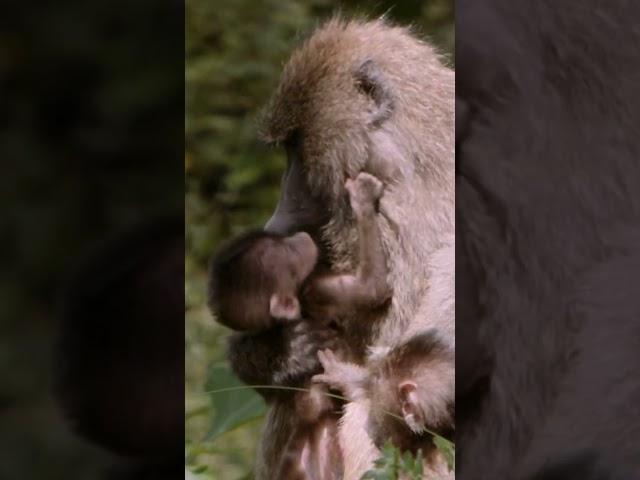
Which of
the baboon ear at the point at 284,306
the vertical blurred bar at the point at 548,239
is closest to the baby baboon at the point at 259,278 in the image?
the baboon ear at the point at 284,306

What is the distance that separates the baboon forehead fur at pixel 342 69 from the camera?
2840 millimetres

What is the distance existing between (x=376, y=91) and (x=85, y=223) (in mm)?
796

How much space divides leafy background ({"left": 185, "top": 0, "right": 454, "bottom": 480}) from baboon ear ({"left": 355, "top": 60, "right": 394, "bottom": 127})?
135 millimetres

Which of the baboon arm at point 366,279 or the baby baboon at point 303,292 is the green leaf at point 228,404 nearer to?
the baby baboon at point 303,292

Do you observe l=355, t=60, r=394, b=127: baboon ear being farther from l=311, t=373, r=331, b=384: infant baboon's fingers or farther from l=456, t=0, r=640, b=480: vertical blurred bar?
l=311, t=373, r=331, b=384: infant baboon's fingers

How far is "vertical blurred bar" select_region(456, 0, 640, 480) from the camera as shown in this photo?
3.01 meters

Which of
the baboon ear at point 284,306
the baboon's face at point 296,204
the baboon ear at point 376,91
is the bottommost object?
the baboon ear at point 284,306

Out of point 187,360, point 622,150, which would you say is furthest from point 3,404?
point 622,150

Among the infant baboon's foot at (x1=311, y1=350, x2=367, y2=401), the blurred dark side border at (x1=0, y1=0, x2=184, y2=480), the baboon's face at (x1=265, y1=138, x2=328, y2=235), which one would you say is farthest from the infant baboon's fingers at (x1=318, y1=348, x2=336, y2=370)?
the blurred dark side border at (x1=0, y1=0, x2=184, y2=480)

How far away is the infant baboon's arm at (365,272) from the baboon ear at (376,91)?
13 centimetres

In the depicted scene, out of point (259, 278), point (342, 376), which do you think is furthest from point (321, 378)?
point (259, 278)

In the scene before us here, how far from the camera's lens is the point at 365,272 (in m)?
2.85

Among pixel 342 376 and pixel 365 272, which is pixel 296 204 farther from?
pixel 342 376

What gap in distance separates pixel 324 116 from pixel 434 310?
472 mm
